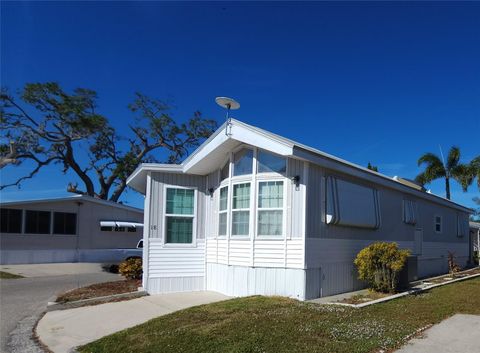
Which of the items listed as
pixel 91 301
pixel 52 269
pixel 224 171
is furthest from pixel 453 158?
pixel 91 301

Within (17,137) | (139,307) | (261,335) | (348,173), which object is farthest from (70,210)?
(261,335)

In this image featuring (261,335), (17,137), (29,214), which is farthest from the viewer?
(17,137)

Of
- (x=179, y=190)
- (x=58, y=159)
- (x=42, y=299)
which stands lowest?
(x=42, y=299)

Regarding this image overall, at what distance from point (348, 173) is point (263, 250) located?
2930 millimetres

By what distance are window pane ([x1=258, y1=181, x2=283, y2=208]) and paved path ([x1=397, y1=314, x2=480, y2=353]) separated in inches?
172

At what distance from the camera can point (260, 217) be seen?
433 inches

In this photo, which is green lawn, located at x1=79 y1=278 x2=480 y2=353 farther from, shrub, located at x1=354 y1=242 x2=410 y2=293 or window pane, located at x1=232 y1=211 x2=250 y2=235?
window pane, located at x1=232 y1=211 x2=250 y2=235

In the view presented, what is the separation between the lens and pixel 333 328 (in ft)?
23.5

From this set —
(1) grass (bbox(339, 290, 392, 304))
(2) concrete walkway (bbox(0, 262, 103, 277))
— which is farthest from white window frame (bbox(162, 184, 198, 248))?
(2) concrete walkway (bbox(0, 262, 103, 277))

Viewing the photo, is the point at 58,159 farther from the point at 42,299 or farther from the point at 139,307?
the point at 139,307

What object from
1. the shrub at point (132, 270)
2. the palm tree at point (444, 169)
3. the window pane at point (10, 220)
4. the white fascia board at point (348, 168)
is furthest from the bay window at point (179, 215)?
the palm tree at point (444, 169)

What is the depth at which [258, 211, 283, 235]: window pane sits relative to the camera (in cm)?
1069

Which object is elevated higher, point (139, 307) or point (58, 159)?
point (58, 159)

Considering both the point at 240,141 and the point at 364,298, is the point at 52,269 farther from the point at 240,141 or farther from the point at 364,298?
the point at 364,298
